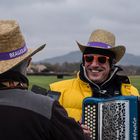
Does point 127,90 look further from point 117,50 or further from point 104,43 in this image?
point 104,43

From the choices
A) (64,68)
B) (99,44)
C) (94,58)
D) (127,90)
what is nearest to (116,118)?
(127,90)

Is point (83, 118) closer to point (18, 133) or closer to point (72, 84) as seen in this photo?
point (72, 84)

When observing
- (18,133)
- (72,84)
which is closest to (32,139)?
(18,133)

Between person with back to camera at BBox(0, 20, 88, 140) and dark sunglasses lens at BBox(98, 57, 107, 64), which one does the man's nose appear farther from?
person with back to camera at BBox(0, 20, 88, 140)

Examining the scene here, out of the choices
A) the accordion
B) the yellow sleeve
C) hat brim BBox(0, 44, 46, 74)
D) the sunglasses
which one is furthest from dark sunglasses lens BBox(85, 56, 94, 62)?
hat brim BBox(0, 44, 46, 74)

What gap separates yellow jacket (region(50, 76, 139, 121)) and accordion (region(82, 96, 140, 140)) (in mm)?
669

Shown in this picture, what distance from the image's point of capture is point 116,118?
4770 mm

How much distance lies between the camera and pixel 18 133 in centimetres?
312

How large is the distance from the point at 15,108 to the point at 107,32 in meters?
3.21

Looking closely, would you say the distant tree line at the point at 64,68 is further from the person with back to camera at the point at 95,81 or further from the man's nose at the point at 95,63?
the man's nose at the point at 95,63

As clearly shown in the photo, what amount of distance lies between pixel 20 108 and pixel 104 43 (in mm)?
2899

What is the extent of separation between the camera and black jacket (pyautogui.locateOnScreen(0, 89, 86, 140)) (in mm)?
3111

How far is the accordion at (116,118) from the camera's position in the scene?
Answer: 15.6 ft

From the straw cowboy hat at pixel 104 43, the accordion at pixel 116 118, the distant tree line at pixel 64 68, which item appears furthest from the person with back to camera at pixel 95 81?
the distant tree line at pixel 64 68
